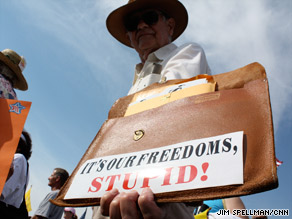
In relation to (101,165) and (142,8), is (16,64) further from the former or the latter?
(101,165)

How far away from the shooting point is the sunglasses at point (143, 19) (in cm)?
171

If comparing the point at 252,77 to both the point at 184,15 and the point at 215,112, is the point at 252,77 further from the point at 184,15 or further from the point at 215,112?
the point at 184,15

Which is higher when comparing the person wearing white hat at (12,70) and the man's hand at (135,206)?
the person wearing white hat at (12,70)

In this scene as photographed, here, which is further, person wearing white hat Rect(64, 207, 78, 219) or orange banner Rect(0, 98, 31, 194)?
person wearing white hat Rect(64, 207, 78, 219)

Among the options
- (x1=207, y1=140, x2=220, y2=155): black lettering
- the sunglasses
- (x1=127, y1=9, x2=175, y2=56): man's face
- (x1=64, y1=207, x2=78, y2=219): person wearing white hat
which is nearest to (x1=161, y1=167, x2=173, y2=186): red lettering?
(x1=207, y1=140, x2=220, y2=155): black lettering

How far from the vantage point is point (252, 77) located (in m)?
0.78

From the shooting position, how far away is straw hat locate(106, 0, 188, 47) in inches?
72.0

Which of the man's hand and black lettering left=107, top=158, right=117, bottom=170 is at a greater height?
black lettering left=107, top=158, right=117, bottom=170

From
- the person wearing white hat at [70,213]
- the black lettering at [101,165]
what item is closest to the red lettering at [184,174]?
the black lettering at [101,165]

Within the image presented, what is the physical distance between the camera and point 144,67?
1.55 meters

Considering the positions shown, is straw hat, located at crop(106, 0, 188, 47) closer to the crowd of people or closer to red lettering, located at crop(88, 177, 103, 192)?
the crowd of people

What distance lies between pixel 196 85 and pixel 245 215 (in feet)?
5.23

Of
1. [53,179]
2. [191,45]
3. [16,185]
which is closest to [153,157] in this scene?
[191,45]

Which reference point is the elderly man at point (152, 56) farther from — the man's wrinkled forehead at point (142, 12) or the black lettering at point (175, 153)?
the black lettering at point (175, 153)
